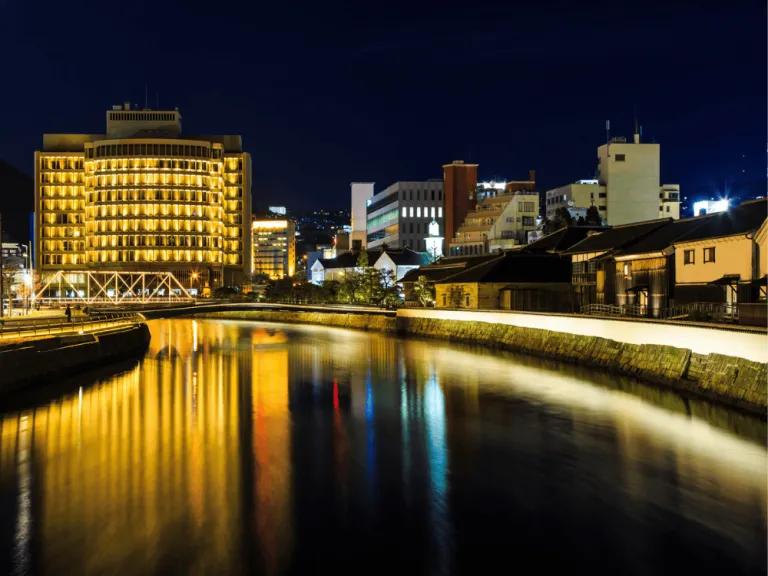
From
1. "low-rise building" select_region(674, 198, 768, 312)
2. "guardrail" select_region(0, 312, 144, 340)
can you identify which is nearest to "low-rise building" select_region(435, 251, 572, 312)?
"low-rise building" select_region(674, 198, 768, 312)

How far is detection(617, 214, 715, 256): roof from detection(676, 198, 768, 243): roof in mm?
862

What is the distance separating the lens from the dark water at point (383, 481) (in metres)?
12.4

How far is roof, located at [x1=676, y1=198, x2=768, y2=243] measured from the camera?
101ft

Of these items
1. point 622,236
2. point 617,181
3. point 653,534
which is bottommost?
point 653,534

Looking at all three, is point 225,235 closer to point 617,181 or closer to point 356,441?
point 617,181

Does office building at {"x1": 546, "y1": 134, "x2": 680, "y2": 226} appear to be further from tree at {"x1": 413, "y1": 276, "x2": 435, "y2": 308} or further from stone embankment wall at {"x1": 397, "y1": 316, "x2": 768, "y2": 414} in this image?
stone embankment wall at {"x1": 397, "y1": 316, "x2": 768, "y2": 414}

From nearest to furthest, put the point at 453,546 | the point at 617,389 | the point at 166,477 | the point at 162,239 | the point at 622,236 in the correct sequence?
the point at 453,546 → the point at 166,477 → the point at 617,389 → the point at 622,236 → the point at 162,239

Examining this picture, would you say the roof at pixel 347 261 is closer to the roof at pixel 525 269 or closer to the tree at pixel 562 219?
the tree at pixel 562 219

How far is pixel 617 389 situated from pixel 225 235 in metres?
107

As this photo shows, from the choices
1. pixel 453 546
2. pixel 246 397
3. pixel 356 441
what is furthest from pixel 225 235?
pixel 453 546

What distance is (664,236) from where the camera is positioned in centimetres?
3903

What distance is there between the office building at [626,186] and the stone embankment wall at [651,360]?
4242 cm

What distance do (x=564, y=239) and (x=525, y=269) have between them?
440 centimetres

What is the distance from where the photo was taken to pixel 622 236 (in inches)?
1783
